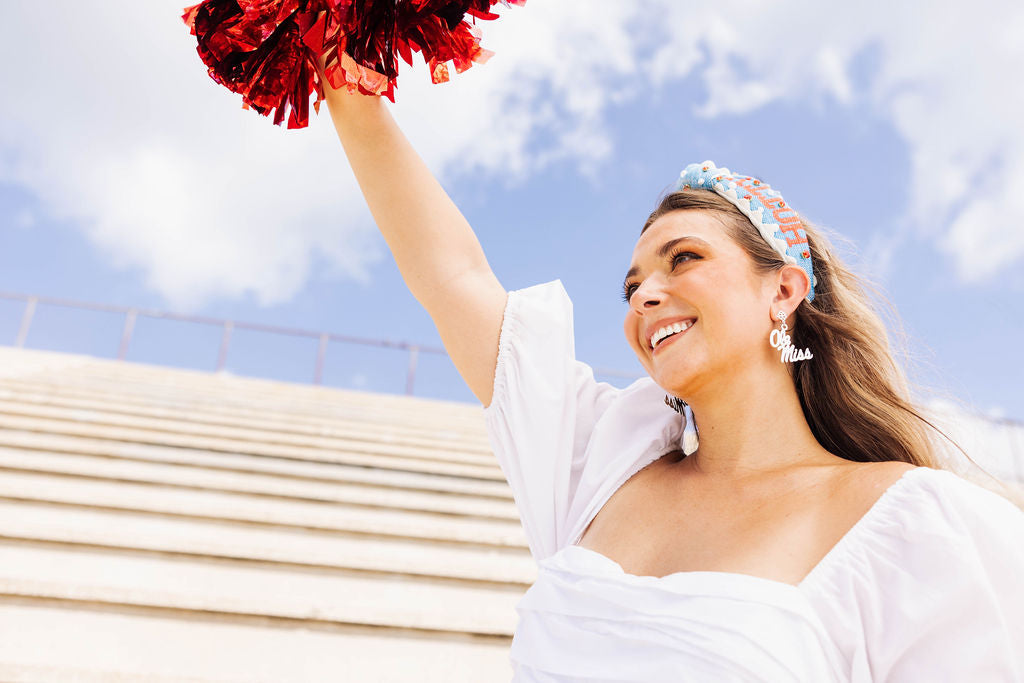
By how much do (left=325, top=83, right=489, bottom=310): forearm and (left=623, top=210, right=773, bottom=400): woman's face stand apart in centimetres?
31

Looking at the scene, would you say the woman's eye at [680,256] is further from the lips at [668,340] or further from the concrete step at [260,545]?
the concrete step at [260,545]

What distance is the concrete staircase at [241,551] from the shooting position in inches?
67.9

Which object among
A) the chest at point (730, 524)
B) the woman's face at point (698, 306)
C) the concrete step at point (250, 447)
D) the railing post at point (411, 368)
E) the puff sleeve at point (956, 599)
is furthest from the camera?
the railing post at point (411, 368)

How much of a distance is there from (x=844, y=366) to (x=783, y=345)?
0.12 m

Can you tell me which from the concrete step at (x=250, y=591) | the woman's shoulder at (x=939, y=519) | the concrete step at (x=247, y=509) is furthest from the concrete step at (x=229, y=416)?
the woman's shoulder at (x=939, y=519)

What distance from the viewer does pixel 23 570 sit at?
6.28ft

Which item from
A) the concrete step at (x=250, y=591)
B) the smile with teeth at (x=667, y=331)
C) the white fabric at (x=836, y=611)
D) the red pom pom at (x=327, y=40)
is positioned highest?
the red pom pom at (x=327, y=40)

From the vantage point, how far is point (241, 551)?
207 cm

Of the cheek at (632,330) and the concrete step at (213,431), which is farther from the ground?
the concrete step at (213,431)

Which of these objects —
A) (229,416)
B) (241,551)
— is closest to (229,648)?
(241,551)

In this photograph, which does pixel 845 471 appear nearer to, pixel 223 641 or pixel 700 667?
pixel 700 667

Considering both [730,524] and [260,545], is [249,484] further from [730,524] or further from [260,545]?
[730,524]

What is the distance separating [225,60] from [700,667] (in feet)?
3.15

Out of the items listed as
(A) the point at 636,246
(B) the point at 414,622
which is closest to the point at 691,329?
(A) the point at 636,246
